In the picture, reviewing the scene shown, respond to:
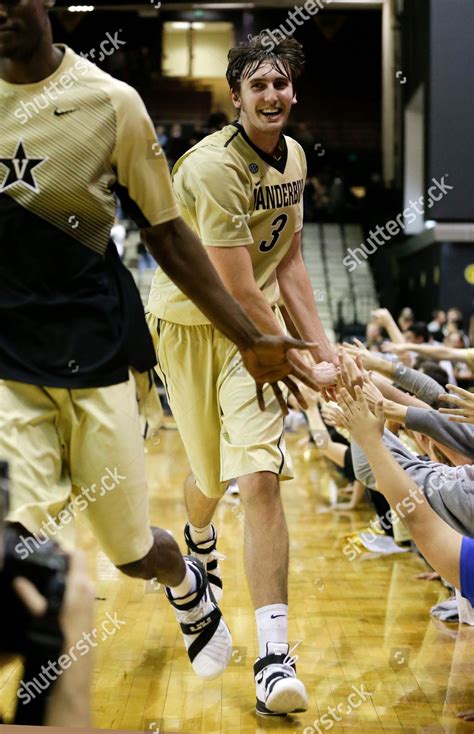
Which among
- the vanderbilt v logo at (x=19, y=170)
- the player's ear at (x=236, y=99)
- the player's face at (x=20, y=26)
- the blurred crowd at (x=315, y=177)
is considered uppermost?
the player's face at (x=20, y=26)

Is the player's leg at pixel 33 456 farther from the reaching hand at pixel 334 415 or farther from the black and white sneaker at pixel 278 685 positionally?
the reaching hand at pixel 334 415

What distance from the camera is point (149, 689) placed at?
12.0 feet

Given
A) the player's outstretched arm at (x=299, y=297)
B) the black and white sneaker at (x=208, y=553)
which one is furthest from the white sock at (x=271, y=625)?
the player's outstretched arm at (x=299, y=297)

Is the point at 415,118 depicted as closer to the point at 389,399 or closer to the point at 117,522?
the point at 389,399

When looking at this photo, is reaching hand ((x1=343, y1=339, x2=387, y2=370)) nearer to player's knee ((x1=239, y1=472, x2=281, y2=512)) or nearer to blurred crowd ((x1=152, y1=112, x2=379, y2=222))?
player's knee ((x1=239, y1=472, x2=281, y2=512))

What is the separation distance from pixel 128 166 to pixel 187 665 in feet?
7.14

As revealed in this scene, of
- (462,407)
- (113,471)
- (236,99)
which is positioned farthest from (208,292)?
(236,99)

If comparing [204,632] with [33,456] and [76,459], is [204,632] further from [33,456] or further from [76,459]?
[33,456]

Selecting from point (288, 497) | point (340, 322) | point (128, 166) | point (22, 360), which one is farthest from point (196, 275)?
point (340, 322)

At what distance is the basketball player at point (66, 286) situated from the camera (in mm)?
2346

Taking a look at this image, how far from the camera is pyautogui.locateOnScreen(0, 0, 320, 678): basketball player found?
2346 mm

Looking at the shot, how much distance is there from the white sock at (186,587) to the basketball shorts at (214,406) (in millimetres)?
450

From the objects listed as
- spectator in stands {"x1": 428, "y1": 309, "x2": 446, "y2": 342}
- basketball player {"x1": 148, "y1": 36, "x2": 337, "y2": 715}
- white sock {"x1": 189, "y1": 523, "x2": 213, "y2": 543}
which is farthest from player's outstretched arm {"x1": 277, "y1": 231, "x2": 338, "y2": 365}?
spectator in stands {"x1": 428, "y1": 309, "x2": 446, "y2": 342}

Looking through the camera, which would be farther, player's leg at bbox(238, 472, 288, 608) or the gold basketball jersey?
the gold basketball jersey
